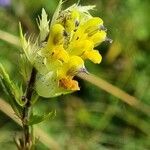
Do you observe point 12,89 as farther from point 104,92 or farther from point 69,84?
point 104,92

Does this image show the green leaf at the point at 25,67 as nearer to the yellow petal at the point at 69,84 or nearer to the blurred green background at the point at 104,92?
the yellow petal at the point at 69,84

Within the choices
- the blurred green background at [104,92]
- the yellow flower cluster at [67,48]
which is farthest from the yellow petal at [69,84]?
the blurred green background at [104,92]

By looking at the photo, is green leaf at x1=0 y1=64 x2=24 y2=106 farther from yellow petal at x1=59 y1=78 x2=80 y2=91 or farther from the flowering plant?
yellow petal at x1=59 y1=78 x2=80 y2=91

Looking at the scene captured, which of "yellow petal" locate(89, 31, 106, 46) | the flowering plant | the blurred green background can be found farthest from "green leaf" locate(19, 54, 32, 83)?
the blurred green background

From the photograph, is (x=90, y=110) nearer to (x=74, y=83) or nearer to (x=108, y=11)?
(x=108, y=11)

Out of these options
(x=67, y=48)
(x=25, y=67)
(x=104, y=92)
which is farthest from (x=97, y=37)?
(x=104, y=92)

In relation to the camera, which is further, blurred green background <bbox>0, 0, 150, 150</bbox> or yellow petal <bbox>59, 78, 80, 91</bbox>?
blurred green background <bbox>0, 0, 150, 150</bbox>
